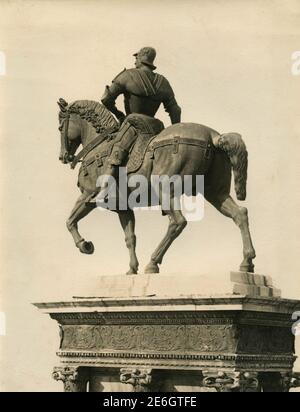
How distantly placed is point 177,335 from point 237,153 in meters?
2.56

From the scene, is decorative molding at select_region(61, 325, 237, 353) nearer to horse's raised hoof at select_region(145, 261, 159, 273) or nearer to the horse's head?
horse's raised hoof at select_region(145, 261, 159, 273)

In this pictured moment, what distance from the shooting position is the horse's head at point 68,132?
18.0 meters

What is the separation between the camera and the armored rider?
1714 centimetres

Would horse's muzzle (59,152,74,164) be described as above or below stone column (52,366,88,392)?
above

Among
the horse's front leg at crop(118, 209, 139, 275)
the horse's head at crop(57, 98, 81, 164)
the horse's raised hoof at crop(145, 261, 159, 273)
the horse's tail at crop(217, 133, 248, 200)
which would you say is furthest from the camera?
the horse's head at crop(57, 98, 81, 164)

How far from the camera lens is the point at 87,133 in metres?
17.9

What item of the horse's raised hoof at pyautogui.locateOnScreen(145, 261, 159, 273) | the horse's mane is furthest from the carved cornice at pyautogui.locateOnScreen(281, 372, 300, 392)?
the horse's mane

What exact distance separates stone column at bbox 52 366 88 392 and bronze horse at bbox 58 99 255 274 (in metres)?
1.59

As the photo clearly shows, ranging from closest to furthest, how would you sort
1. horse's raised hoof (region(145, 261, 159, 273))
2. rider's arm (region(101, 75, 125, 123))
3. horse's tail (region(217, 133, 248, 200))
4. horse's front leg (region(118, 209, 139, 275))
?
horse's tail (region(217, 133, 248, 200)) < horse's raised hoof (region(145, 261, 159, 273)) < rider's arm (region(101, 75, 125, 123)) < horse's front leg (region(118, 209, 139, 275))

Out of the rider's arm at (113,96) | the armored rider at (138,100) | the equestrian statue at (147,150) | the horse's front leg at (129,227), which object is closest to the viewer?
the equestrian statue at (147,150)

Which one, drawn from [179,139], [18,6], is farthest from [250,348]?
[18,6]

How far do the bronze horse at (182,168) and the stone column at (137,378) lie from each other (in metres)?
1.44

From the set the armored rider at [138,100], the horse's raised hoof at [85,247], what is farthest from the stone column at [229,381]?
the armored rider at [138,100]

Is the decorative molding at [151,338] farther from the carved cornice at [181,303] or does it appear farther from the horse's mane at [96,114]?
the horse's mane at [96,114]
